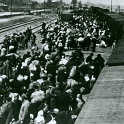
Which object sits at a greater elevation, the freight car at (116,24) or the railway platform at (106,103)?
the railway platform at (106,103)

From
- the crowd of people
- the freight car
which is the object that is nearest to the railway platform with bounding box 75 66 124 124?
the crowd of people

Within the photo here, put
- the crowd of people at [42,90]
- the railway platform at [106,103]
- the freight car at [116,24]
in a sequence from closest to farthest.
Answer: the railway platform at [106,103]
the crowd of people at [42,90]
the freight car at [116,24]

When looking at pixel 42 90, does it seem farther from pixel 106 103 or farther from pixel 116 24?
pixel 116 24

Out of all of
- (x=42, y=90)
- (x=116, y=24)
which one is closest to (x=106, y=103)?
(x=42, y=90)

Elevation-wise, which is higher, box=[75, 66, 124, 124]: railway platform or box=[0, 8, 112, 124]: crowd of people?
box=[75, 66, 124, 124]: railway platform

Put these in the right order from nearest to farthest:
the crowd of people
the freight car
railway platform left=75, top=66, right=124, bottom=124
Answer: railway platform left=75, top=66, right=124, bottom=124 < the crowd of people < the freight car

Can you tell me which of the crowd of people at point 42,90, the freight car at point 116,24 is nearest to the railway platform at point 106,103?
the crowd of people at point 42,90

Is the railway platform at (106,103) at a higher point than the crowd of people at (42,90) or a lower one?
higher

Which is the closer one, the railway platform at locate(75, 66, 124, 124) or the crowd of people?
the railway platform at locate(75, 66, 124, 124)

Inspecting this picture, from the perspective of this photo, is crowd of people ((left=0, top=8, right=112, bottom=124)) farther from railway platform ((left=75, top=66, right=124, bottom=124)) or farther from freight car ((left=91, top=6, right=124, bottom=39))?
freight car ((left=91, top=6, right=124, bottom=39))

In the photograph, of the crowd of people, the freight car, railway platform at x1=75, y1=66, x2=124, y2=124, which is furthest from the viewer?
the freight car

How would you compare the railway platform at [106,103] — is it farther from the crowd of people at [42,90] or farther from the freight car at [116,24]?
the freight car at [116,24]

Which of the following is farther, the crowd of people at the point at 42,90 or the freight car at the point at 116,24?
the freight car at the point at 116,24

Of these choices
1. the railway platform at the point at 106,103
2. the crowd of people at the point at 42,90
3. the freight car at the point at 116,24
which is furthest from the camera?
the freight car at the point at 116,24
